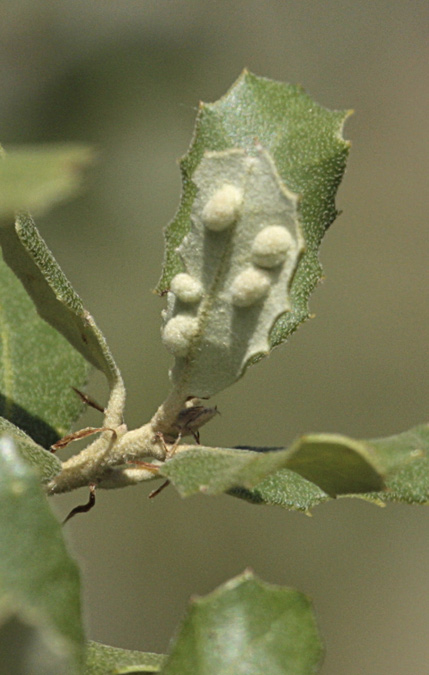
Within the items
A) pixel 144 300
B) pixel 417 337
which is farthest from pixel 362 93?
pixel 144 300

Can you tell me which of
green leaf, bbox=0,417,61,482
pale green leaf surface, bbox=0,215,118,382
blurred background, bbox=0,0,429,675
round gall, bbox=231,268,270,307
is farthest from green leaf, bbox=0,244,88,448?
blurred background, bbox=0,0,429,675

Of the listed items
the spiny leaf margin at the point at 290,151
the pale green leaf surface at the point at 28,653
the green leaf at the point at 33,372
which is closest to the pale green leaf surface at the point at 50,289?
the spiny leaf margin at the point at 290,151

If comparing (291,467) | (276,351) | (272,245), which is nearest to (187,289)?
(272,245)

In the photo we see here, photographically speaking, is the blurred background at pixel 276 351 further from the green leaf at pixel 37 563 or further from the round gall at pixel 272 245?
the green leaf at pixel 37 563

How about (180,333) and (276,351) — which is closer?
(180,333)

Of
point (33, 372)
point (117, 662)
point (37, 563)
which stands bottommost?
point (117, 662)

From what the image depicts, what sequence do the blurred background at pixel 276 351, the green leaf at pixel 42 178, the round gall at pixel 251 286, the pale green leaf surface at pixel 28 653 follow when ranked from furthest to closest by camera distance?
the blurred background at pixel 276 351, the round gall at pixel 251 286, the pale green leaf surface at pixel 28 653, the green leaf at pixel 42 178

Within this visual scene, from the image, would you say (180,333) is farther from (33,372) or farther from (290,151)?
(33,372)
